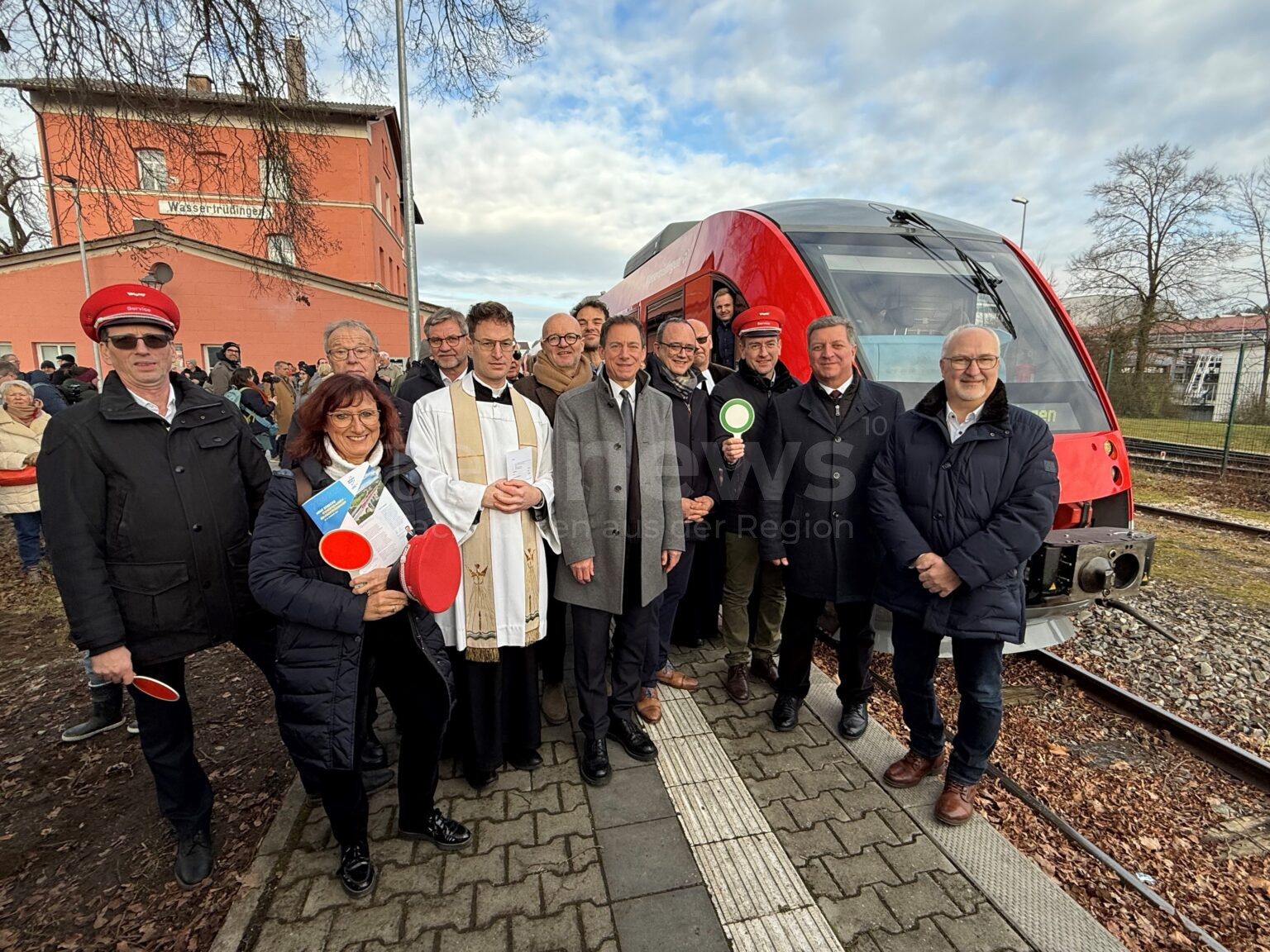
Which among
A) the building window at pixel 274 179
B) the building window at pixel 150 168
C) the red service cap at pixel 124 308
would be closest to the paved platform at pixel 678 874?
the red service cap at pixel 124 308

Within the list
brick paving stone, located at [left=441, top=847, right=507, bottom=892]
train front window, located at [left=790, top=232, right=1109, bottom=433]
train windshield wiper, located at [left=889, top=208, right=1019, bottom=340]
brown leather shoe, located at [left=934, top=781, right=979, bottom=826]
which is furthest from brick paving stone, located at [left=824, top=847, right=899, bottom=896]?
train windshield wiper, located at [left=889, top=208, right=1019, bottom=340]

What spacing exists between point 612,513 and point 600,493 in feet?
0.37

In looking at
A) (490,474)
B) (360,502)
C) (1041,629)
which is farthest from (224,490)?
(1041,629)

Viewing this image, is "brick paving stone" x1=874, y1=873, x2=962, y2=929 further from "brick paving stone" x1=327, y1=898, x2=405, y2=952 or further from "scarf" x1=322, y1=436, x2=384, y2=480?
"scarf" x1=322, y1=436, x2=384, y2=480

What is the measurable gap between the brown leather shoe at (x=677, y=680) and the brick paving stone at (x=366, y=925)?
200 cm

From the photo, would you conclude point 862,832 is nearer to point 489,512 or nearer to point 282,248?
A: point 489,512

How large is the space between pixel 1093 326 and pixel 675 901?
95.9 ft

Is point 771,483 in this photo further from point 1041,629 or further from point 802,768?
point 1041,629

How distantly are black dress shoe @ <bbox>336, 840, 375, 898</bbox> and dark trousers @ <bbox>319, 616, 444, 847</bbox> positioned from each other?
0.10 ft

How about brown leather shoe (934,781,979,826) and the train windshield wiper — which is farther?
the train windshield wiper

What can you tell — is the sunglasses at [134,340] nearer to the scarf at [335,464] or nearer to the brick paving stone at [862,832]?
the scarf at [335,464]

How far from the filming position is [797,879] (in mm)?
2463

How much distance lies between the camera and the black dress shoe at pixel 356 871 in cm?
237

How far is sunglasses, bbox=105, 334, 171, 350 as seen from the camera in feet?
7.47
